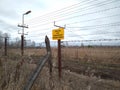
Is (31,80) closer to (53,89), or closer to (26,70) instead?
(53,89)

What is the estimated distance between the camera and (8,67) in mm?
5633

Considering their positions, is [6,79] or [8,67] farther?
[8,67]

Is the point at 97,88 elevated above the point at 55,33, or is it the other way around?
the point at 55,33

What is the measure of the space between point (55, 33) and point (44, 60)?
9.53 ft

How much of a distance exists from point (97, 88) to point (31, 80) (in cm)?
370

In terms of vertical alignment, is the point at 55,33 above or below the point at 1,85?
above

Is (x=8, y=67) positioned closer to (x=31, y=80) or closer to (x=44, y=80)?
(x=44, y=80)

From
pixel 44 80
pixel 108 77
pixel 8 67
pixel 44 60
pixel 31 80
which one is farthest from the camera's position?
pixel 108 77

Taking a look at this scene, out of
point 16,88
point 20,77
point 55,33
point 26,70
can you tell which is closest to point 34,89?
point 16,88

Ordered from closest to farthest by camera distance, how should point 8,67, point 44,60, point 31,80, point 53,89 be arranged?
point 31,80 → point 44,60 → point 53,89 → point 8,67

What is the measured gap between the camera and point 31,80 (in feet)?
12.7

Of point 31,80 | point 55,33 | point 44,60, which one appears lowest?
point 31,80

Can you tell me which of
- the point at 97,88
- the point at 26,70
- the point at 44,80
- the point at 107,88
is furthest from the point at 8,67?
the point at 107,88

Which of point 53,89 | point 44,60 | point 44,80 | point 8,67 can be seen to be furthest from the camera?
point 8,67
